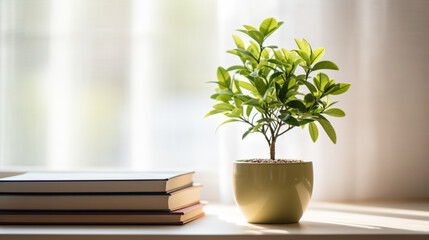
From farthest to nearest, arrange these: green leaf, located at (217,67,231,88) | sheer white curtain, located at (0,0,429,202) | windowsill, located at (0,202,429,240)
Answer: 1. sheer white curtain, located at (0,0,429,202)
2. green leaf, located at (217,67,231,88)
3. windowsill, located at (0,202,429,240)

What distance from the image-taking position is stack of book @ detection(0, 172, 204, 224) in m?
0.94

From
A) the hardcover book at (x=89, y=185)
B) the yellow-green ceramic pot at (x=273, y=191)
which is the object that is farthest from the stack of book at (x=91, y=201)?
the yellow-green ceramic pot at (x=273, y=191)

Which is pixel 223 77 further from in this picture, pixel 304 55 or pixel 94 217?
pixel 94 217

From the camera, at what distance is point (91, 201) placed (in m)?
0.96

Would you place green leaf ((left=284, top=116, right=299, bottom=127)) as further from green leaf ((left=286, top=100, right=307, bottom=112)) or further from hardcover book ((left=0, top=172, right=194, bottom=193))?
hardcover book ((left=0, top=172, right=194, bottom=193))

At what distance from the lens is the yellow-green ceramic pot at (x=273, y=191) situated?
93cm

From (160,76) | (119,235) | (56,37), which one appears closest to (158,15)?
(160,76)

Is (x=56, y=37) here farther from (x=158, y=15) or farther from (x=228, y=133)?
(x=228, y=133)

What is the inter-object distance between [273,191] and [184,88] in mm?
567

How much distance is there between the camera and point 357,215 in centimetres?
107

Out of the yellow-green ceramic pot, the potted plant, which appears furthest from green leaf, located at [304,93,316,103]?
the yellow-green ceramic pot

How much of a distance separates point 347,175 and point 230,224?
0.50 metres

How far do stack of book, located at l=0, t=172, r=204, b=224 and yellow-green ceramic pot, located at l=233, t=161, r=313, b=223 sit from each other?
5.4 inches

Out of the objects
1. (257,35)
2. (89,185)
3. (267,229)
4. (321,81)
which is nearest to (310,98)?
(321,81)
